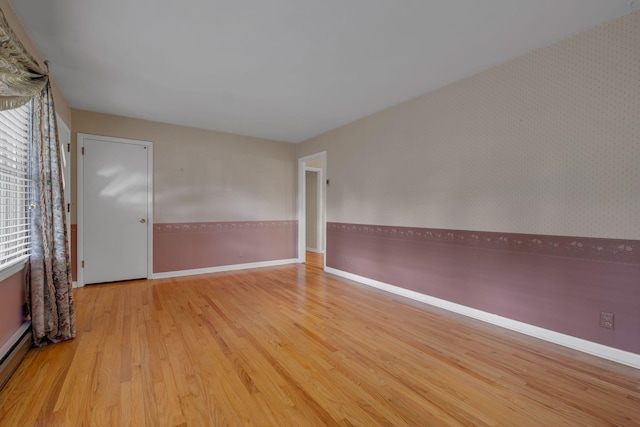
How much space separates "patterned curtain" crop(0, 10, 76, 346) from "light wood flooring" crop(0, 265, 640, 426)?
8.4 inches

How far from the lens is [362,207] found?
450cm

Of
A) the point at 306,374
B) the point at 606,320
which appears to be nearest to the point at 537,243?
the point at 606,320

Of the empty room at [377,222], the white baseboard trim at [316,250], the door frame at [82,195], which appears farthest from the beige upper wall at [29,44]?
the white baseboard trim at [316,250]

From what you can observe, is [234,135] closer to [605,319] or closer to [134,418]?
[134,418]

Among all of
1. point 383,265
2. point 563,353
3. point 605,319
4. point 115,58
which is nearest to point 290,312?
point 383,265

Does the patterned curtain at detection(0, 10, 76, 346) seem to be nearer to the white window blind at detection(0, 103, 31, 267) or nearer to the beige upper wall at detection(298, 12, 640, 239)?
the white window blind at detection(0, 103, 31, 267)

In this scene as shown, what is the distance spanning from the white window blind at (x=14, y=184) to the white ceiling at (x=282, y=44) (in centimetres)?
80

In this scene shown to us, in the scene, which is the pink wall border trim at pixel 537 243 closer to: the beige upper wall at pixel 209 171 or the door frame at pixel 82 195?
the beige upper wall at pixel 209 171

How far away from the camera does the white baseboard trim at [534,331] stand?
7.20 ft

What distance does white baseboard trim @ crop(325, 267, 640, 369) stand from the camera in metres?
2.19

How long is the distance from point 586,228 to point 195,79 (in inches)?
155

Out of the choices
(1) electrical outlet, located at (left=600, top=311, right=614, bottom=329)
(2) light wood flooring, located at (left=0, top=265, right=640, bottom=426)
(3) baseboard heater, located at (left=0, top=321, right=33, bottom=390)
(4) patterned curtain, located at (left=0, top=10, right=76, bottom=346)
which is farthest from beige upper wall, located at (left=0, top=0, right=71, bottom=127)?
(1) electrical outlet, located at (left=600, top=311, right=614, bottom=329)

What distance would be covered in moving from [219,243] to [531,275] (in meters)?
4.55

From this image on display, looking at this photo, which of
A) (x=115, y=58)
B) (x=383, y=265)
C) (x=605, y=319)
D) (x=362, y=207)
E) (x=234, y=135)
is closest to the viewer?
(x=605, y=319)
